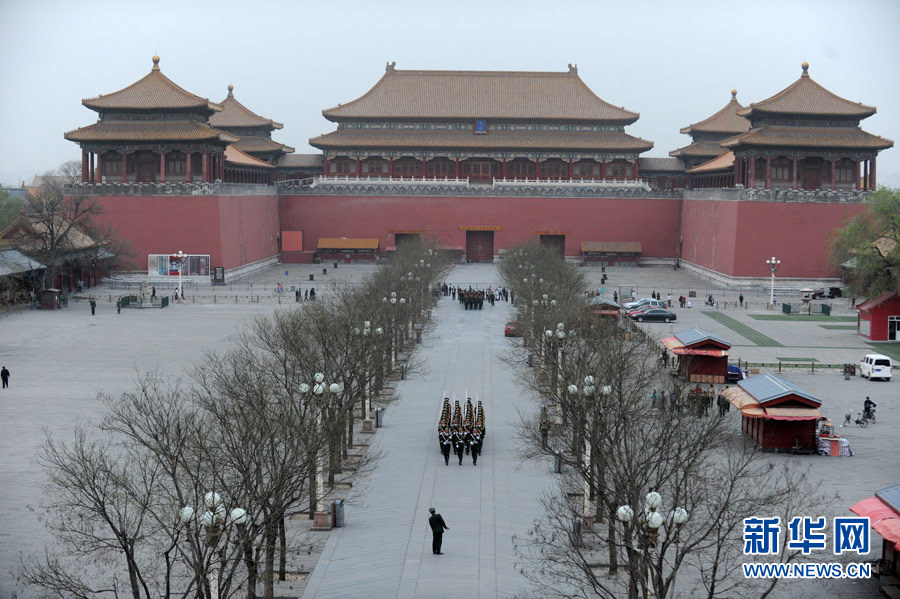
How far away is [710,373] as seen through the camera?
27.8m

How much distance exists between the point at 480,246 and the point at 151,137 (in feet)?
75.4

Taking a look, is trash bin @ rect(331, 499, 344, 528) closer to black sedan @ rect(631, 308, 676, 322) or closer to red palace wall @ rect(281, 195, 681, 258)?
black sedan @ rect(631, 308, 676, 322)

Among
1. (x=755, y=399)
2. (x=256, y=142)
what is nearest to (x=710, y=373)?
(x=755, y=399)

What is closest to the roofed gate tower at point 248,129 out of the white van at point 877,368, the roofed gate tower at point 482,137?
the roofed gate tower at point 482,137

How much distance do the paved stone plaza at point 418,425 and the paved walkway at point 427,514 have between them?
3cm

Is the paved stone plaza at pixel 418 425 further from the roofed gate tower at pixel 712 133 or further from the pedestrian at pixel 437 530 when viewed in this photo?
the roofed gate tower at pixel 712 133

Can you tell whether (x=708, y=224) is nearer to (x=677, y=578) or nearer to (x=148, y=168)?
(x=148, y=168)

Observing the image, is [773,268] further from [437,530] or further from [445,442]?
[437,530]

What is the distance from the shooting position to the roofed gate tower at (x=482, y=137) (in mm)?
65000

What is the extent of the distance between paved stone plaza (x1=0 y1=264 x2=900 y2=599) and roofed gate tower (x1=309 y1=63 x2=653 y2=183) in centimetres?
2167

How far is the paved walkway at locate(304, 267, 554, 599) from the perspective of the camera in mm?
13523

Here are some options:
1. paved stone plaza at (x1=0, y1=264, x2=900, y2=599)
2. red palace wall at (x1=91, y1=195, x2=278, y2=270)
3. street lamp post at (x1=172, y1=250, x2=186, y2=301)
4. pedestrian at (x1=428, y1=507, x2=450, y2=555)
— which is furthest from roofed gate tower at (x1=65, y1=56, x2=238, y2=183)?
pedestrian at (x1=428, y1=507, x2=450, y2=555)

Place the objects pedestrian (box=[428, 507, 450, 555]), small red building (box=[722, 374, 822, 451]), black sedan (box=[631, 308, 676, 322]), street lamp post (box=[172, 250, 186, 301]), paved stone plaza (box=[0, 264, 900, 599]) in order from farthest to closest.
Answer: street lamp post (box=[172, 250, 186, 301]) → black sedan (box=[631, 308, 676, 322]) → small red building (box=[722, 374, 822, 451]) → pedestrian (box=[428, 507, 450, 555]) → paved stone plaza (box=[0, 264, 900, 599])

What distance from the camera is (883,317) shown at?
35.9 m
